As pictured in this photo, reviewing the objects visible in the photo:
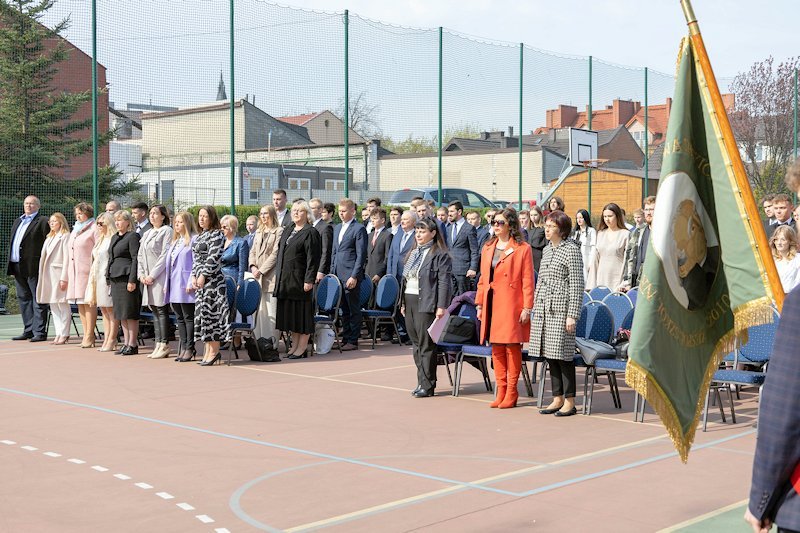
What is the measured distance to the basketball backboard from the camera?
23.7 m

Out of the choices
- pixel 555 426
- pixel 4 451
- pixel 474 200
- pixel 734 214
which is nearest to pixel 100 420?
pixel 4 451

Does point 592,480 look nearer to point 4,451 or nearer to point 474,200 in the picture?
point 4,451

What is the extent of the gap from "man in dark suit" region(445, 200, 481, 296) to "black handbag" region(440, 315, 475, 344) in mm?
5031

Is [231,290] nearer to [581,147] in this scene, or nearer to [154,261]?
[154,261]

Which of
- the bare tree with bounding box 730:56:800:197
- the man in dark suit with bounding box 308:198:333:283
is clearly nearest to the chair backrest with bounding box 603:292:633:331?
the man in dark suit with bounding box 308:198:333:283

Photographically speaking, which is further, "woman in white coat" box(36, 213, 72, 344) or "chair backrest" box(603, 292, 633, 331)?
"woman in white coat" box(36, 213, 72, 344)

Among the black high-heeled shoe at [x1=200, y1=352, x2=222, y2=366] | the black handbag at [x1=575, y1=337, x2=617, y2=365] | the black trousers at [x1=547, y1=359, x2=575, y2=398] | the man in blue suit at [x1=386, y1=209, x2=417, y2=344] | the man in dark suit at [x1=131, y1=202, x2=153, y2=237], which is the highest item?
the man in dark suit at [x1=131, y1=202, x2=153, y2=237]

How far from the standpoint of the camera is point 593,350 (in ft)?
29.7

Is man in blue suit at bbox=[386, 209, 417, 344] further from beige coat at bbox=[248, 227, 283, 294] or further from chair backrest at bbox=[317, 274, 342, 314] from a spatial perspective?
beige coat at bbox=[248, 227, 283, 294]

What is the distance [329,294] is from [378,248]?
1545 mm

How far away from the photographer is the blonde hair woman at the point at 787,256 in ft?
31.0

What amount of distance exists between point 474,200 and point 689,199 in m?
28.4

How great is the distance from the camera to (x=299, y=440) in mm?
7844

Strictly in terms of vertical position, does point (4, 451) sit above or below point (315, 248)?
below
